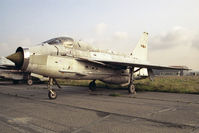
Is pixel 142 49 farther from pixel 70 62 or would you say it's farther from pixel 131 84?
pixel 70 62

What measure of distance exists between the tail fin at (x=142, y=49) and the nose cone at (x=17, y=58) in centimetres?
1075

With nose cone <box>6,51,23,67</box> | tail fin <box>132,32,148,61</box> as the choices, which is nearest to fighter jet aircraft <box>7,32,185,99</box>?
nose cone <box>6,51,23,67</box>

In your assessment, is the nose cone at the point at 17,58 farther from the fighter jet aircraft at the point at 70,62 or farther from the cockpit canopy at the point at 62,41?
the cockpit canopy at the point at 62,41

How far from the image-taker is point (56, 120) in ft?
15.6

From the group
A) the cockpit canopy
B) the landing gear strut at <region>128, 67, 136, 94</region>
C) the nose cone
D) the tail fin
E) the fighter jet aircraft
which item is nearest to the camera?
the nose cone

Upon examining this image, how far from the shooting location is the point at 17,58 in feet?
25.0

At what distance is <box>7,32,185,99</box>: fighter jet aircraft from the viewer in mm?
7907

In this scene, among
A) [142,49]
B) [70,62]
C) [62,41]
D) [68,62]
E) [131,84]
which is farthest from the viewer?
[142,49]

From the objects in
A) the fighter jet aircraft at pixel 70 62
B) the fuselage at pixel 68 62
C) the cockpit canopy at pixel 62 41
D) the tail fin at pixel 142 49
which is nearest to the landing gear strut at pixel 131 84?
the fighter jet aircraft at pixel 70 62

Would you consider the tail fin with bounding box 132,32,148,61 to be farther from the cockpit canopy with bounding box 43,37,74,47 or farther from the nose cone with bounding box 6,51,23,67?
the nose cone with bounding box 6,51,23,67

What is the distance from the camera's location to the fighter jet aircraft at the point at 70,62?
311 inches

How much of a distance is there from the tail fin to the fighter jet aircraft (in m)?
3.06

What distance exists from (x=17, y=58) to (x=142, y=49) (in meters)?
12.2

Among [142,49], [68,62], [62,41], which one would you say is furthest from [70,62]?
[142,49]
